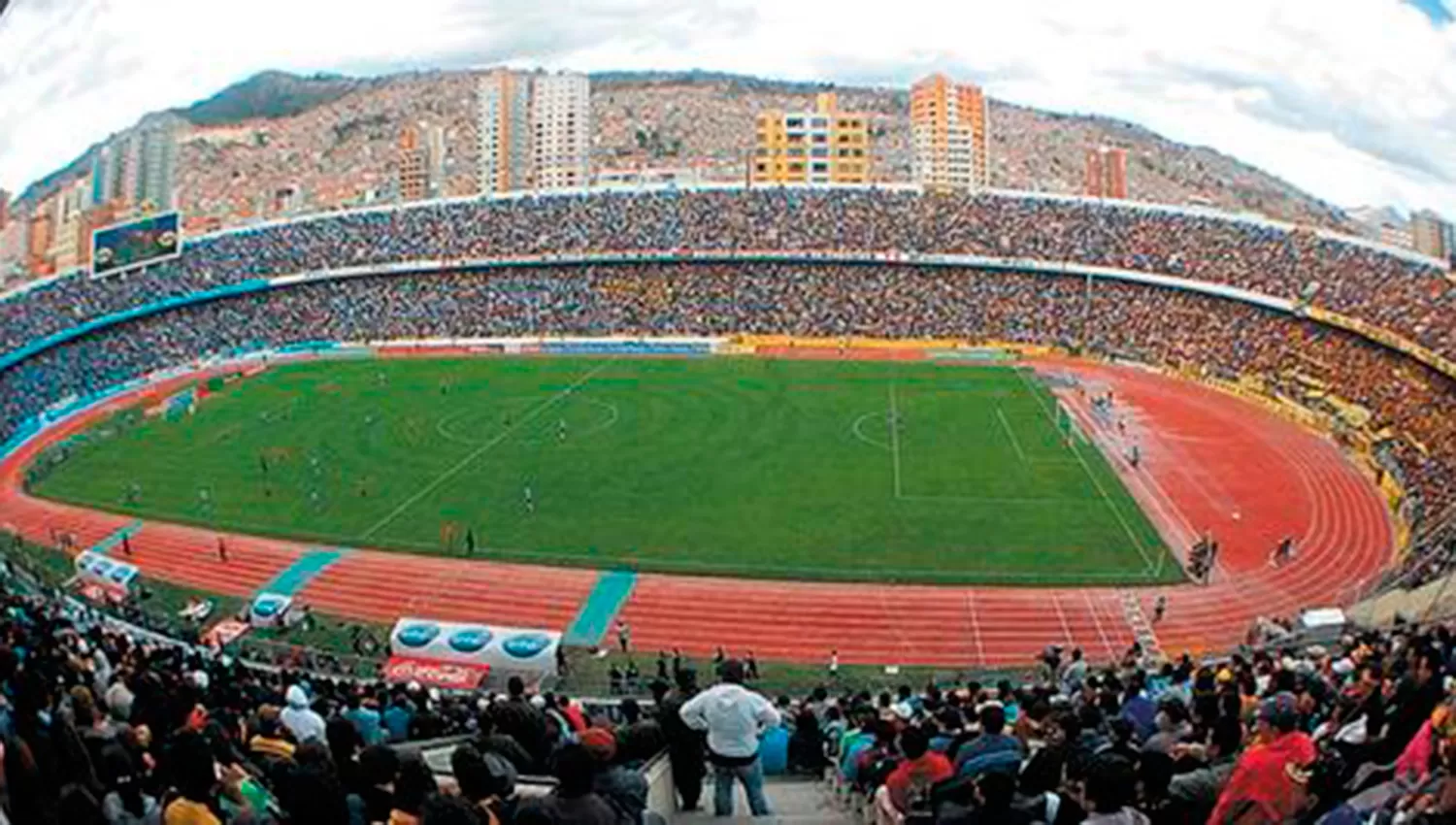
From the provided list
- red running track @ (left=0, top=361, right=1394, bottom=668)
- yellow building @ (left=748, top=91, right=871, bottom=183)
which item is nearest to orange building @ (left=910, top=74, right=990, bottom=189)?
yellow building @ (left=748, top=91, right=871, bottom=183)

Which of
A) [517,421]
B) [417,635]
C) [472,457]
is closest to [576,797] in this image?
[417,635]

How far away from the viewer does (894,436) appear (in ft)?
153

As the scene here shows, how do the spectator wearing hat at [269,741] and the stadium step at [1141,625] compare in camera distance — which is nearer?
the spectator wearing hat at [269,741]

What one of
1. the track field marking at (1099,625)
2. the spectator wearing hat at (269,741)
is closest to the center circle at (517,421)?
the track field marking at (1099,625)

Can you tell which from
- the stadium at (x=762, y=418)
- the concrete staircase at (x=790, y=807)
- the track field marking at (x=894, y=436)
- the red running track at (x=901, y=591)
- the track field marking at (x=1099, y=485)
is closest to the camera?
the concrete staircase at (x=790, y=807)

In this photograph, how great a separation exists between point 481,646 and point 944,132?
442 feet

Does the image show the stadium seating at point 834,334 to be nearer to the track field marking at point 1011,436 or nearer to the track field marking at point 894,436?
the track field marking at point 1011,436

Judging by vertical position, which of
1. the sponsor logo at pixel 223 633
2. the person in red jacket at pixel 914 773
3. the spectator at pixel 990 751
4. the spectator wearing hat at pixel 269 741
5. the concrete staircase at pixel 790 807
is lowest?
the sponsor logo at pixel 223 633

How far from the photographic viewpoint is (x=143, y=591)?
103 feet

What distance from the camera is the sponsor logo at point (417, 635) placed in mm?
26344

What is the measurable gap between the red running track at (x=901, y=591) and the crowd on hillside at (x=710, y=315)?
48.6 feet

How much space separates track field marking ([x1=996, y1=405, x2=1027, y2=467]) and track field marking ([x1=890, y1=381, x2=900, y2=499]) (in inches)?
146

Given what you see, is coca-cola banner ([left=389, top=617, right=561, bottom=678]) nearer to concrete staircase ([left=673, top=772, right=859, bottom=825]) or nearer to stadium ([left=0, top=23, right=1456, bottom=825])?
stadium ([left=0, top=23, right=1456, bottom=825])

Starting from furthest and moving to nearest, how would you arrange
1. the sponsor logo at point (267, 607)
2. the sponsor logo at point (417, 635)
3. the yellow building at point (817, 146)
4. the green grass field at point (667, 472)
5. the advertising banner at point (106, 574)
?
the yellow building at point (817, 146), the green grass field at point (667, 472), the advertising banner at point (106, 574), the sponsor logo at point (267, 607), the sponsor logo at point (417, 635)
